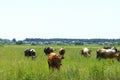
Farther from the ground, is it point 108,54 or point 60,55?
point 60,55

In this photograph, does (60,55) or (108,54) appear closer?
(60,55)

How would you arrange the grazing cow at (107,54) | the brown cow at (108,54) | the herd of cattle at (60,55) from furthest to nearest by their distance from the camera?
the grazing cow at (107,54) < the brown cow at (108,54) < the herd of cattle at (60,55)

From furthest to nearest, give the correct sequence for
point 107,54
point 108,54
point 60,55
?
point 107,54, point 108,54, point 60,55

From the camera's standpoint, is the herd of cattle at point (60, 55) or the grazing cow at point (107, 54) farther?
the grazing cow at point (107, 54)

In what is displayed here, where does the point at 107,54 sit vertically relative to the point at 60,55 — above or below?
below

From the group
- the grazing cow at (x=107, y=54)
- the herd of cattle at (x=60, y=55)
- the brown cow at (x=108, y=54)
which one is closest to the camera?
the herd of cattle at (x=60, y=55)

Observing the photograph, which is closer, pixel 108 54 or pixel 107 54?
pixel 108 54

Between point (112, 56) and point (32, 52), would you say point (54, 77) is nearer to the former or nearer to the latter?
point (112, 56)

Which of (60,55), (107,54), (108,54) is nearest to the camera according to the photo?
(60,55)

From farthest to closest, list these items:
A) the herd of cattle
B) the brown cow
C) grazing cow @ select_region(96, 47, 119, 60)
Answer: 1. grazing cow @ select_region(96, 47, 119, 60)
2. the brown cow
3. the herd of cattle

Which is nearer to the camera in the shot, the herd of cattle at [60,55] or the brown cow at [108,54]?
the herd of cattle at [60,55]

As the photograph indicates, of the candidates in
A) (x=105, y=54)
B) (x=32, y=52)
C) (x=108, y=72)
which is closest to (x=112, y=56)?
(x=105, y=54)

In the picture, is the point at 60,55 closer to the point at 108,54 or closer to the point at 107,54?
the point at 108,54

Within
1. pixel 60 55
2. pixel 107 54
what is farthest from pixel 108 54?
pixel 60 55
